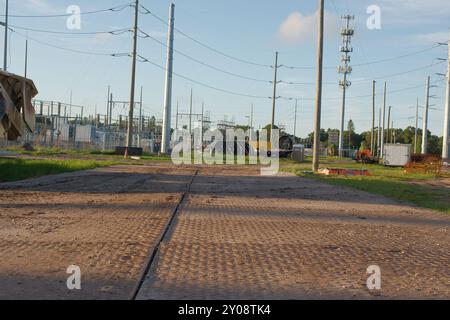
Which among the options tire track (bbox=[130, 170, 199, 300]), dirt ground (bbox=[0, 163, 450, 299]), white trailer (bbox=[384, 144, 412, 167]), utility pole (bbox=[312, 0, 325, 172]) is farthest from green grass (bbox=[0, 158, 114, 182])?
white trailer (bbox=[384, 144, 412, 167])

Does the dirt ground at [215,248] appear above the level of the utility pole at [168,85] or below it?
below

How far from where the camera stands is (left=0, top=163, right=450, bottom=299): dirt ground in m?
6.45

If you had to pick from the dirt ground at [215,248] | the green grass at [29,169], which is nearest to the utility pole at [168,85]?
the green grass at [29,169]

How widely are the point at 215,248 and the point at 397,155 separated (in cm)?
5151

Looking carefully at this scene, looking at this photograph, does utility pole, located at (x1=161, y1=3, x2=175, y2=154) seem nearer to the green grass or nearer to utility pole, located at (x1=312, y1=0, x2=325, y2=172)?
utility pole, located at (x1=312, y1=0, x2=325, y2=172)

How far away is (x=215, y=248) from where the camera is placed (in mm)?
8938

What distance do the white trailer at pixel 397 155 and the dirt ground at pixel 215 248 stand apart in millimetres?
41755

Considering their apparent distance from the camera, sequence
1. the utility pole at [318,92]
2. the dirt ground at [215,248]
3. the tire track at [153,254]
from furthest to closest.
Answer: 1. the utility pole at [318,92]
2. the dirt ground at [215,248]
3. the tire track at [153,254]

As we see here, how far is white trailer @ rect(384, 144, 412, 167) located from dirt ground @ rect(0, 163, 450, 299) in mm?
41755

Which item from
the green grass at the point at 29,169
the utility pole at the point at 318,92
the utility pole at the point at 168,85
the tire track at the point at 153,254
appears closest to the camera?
the tire track at the point at 153,254

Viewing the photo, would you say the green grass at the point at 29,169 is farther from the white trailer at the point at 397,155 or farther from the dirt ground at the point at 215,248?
the white trailer at the point at 397,155

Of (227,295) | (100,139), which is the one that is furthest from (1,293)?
(100,139)

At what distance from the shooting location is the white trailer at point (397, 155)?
5678 cm
